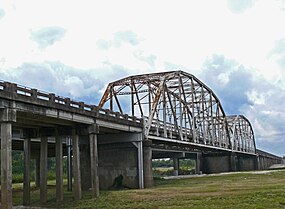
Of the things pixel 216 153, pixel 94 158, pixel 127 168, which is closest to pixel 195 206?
pixel 94 158

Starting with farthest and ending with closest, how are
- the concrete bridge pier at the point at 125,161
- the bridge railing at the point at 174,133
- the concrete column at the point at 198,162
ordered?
the concrete column at the point at 198,162
the bridge railing at the point at 174,133
the concrete bridge pier at the point at 125,161

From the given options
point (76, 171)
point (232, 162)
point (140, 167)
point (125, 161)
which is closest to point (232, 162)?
point (232, 162)

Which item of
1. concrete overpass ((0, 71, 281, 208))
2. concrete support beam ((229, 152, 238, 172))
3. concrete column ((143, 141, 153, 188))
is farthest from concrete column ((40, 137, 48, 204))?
concrete support beam ((229, 152, 238, 172))

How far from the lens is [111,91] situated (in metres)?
71.2

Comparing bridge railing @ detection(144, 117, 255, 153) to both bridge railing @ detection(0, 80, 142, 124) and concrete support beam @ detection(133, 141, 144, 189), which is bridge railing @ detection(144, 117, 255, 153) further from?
bridge railing @ detection(0, 80, 142, 124)

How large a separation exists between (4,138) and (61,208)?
8.82m

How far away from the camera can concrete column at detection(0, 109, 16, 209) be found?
1093 inches

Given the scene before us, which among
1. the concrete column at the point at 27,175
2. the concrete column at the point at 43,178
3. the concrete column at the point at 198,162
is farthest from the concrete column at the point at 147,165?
the concrete column at the point at 198,162

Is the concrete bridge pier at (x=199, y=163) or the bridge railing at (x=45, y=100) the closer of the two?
the bridge railing at (x=45, y=100)

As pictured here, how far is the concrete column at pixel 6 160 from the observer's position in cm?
2775

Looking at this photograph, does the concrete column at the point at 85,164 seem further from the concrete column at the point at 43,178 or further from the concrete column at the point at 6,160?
the concrete column at the point at 6,160

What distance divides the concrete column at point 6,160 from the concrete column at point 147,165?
24.2 m

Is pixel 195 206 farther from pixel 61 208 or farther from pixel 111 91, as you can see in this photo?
pixel 111 91

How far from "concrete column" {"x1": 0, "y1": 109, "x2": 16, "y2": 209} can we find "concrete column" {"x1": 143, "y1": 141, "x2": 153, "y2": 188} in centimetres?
2418
